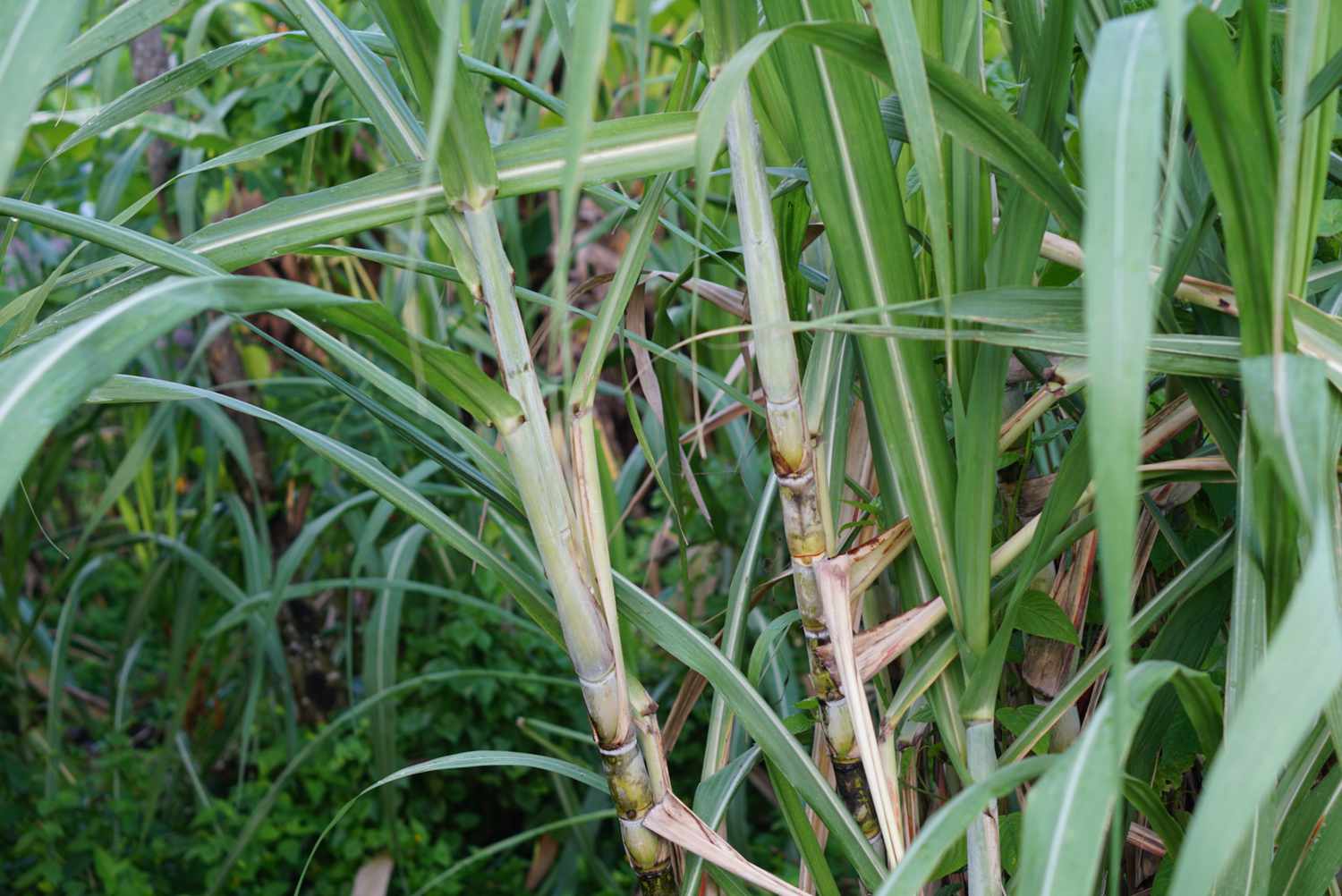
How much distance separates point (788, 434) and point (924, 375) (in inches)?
2.1

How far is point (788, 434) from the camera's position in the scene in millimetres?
406

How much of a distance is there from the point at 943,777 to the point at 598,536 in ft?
0.80

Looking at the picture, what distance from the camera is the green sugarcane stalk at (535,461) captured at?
34 cm

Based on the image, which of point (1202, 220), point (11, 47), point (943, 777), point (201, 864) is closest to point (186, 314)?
point (11, 47)

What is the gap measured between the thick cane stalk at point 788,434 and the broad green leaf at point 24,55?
0.21 meters

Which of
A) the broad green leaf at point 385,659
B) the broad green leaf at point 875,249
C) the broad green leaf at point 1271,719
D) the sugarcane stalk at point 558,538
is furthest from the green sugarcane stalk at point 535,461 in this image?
the broad green leaf at point 385,659

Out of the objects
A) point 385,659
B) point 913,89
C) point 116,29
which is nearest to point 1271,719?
point 913,89

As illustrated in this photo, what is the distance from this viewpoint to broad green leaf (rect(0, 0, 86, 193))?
0.22 m

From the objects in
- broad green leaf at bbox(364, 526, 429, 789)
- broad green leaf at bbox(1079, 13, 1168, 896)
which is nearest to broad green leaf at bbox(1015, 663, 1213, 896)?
broad green leaf at bbox(1079, 13, 1168, 896)

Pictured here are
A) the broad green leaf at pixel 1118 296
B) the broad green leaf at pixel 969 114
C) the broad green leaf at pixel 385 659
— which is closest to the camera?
the broad green leaf at pixel 1118 296

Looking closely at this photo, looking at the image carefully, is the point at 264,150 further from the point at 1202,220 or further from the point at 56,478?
the point at 56,478

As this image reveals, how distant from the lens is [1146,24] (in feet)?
0.79

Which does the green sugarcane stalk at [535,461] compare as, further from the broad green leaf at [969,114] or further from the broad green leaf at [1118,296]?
the broad green leaf at [1118,296]

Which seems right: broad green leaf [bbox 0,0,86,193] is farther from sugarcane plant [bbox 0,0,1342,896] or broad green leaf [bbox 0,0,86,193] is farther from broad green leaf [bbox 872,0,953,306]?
broad green leaf [bbox 872,0,953,306]
